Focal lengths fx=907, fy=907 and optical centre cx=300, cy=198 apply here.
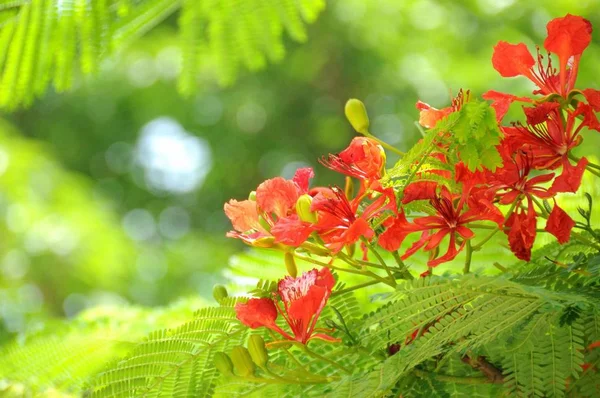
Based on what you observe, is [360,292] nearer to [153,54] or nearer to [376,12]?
[376,12]

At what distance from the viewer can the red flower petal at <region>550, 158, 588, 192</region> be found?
22.5 inches

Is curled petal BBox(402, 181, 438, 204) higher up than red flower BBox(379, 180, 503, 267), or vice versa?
curled petal BBox(402, 181, 438, 204)

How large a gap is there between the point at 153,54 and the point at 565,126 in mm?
4722

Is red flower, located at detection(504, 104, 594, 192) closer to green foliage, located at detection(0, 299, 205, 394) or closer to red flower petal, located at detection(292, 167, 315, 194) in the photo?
red flower petal, located at detection(292, 167, 315, 194)

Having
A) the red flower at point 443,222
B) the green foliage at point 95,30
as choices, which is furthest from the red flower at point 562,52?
the green foliage at point 95,30

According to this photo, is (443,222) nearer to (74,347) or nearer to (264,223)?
(264,223)

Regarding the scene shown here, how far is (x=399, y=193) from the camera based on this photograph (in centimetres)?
58

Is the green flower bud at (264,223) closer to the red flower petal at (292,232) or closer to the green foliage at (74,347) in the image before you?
the red flower petal at (292,232)

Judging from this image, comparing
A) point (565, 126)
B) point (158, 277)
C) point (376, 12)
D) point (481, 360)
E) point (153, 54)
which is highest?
point (565, 126)

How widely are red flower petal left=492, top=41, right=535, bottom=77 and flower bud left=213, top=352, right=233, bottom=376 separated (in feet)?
0.93

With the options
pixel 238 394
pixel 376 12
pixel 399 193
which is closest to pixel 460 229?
pixel 399 193

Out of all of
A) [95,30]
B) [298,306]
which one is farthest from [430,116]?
[95,30]

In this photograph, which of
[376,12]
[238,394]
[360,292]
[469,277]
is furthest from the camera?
[376,12]

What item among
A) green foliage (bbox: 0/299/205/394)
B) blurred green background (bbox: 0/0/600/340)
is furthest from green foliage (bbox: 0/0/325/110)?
blurred green background (bbox: 0/0/600/340)
